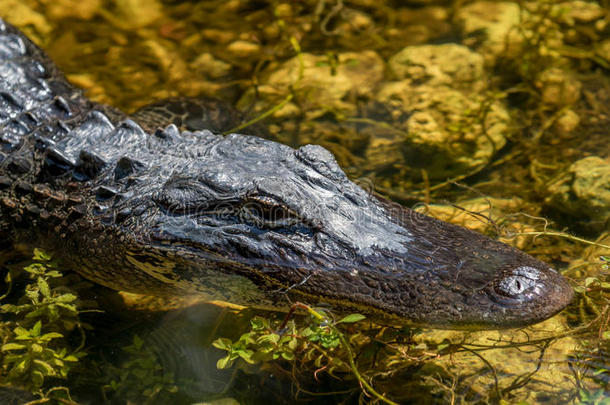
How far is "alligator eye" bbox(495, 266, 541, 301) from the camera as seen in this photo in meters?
2.62

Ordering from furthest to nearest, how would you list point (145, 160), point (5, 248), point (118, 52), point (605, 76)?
point (118, 52) < point (605, 76) < point (5, 248) < point (145, 160)

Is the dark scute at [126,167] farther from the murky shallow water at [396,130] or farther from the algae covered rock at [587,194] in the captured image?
the algae covered rock at [587,194]

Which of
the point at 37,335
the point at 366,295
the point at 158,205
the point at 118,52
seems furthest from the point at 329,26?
the point at 37,335

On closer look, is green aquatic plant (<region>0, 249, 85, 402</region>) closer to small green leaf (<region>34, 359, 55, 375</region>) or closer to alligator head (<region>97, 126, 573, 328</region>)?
small green leaf (<region>34, 359, 55, 375</region>)

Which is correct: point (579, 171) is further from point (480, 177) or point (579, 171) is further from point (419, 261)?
point (419, 261)

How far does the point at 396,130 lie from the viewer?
4891 mm

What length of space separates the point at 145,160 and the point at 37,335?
1.16 m

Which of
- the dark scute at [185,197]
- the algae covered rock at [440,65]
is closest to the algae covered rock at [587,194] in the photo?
the algae covered rock at [440,65]

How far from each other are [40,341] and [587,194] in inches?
134

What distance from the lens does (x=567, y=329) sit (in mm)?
3080

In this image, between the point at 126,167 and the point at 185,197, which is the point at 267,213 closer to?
the point at 185,197

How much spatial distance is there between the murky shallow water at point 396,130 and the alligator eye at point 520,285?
51 centimetres

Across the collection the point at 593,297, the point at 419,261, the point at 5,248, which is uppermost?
the point at 419,261

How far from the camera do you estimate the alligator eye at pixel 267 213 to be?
9.95ft
